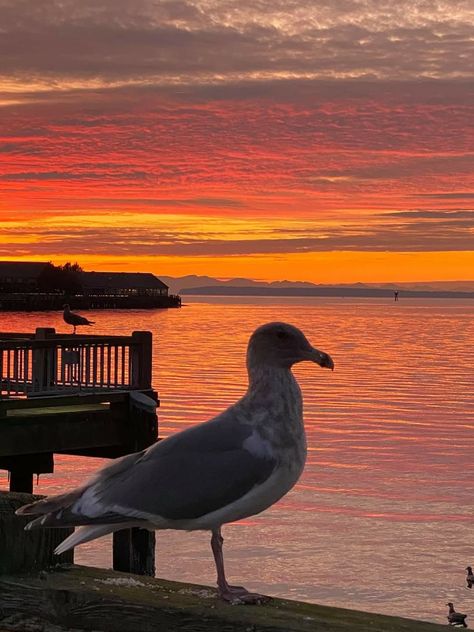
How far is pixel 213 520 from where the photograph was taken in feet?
16.3

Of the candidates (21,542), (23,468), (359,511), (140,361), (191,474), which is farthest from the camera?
(359,511)

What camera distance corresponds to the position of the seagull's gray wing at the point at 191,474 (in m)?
4.75

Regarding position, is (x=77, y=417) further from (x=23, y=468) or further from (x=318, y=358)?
(x=318, y=358)

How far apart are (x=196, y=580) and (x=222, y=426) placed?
2045 cm

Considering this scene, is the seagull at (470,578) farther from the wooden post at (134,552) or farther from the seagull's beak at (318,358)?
the seagull's beak at (318,358)

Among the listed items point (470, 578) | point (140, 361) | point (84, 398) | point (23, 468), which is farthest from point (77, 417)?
point (470, 578)

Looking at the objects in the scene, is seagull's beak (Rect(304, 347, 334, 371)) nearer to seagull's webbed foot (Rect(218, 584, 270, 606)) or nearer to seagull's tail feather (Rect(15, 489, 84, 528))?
seagull's webbed foot (Rect(218, 584, 270, 606))

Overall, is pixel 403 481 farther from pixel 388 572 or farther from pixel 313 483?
pixel 388 572

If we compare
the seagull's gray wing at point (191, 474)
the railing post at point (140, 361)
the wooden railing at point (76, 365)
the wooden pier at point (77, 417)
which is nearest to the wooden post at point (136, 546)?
the wooden pier at point (77, 417)

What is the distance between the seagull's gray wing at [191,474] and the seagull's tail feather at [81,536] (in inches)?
4.6

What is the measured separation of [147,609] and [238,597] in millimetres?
406

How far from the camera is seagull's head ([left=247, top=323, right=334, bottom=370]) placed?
5.17 m

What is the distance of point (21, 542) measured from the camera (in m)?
4.58

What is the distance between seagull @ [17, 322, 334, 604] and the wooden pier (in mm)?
13929
